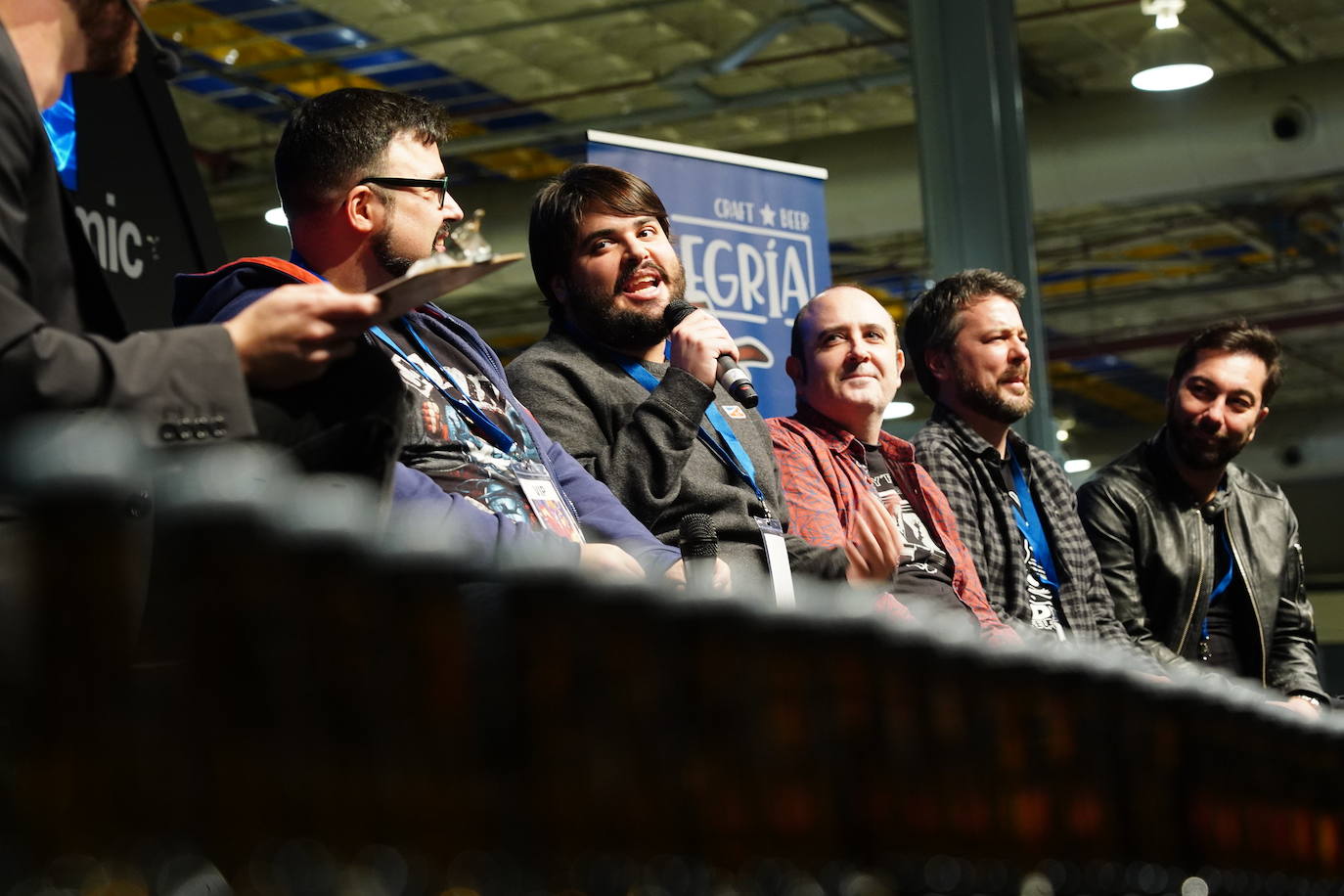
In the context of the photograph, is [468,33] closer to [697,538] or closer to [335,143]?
[335,143]

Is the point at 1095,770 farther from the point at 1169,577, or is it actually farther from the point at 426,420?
the point at 1169,577

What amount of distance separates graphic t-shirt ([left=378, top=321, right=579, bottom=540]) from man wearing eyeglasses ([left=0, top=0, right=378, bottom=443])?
618 millimetres

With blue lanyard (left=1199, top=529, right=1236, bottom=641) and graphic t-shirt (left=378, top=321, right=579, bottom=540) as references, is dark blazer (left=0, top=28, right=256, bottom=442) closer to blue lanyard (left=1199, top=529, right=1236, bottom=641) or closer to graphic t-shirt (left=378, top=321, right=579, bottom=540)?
graphic t-shirt (left=378, top=321, right=579, bottom=540)

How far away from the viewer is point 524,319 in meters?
14.5

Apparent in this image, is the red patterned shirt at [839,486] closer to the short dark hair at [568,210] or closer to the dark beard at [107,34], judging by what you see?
the short dark hair at [568,210]

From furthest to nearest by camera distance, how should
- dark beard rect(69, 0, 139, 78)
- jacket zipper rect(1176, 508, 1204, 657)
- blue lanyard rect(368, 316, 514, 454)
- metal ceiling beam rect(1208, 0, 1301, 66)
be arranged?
1. metal ceiling beam rect(1208, 0, 1301, 66)
2. jacket zipper rect(1176, 508, 1204, 657)
3. blue lanyard rect(368, 316, 514, 454)
4. dark beard rect(69, 0, 139, 78)

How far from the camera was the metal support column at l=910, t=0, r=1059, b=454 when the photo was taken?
17.6 ft

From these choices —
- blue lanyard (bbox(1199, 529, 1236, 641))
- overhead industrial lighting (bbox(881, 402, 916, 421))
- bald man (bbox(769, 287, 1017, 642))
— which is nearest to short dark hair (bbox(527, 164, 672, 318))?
bald man (bbox(769, 287, 1017, 642))

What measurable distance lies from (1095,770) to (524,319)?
1293 centimetres

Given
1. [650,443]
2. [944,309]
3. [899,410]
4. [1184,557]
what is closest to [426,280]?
[650,443]

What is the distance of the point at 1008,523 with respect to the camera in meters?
3.68

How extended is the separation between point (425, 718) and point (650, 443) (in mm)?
1690

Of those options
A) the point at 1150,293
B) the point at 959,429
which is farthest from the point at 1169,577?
the point at 1150,293

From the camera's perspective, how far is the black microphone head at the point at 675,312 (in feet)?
9.57
